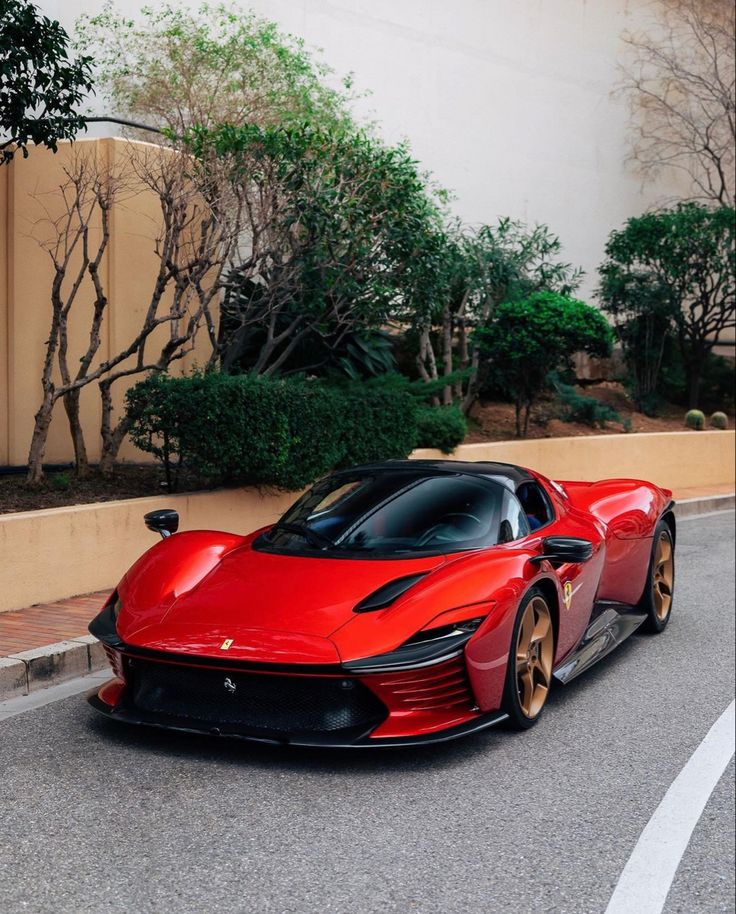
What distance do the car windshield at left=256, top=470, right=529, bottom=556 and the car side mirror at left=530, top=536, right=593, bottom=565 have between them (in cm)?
27

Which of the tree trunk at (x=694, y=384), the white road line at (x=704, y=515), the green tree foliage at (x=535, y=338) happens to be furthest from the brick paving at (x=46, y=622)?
the tree trunk at (x=694, y=384)

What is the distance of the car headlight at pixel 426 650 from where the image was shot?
14.9 ft

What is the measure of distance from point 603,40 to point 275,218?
1559cm

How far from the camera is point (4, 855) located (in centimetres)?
381

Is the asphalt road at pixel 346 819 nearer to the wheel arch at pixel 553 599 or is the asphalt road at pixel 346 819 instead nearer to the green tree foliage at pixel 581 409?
the wheel arch at pixel 553 599

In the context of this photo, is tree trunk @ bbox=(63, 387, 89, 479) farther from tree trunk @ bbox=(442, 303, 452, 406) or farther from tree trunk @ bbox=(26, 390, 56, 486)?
tree trunk @ bbox=(442, 303, 452, 406)

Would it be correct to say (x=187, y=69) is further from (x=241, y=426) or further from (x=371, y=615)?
(x=371, y=615)

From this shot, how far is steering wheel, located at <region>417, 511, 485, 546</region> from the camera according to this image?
224 inches

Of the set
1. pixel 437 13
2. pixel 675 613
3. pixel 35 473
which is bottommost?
pixel 675 613

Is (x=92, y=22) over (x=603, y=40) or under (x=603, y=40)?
under

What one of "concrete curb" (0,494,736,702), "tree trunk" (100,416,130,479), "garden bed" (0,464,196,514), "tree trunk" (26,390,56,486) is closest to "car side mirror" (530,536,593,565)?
"concrete curb" (0,494,736,702)

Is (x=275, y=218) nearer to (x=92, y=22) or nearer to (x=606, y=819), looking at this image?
(x=92, y=22)

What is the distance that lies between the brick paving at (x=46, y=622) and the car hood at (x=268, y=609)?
1.61m

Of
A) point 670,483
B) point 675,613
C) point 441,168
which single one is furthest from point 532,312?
point 675,613
